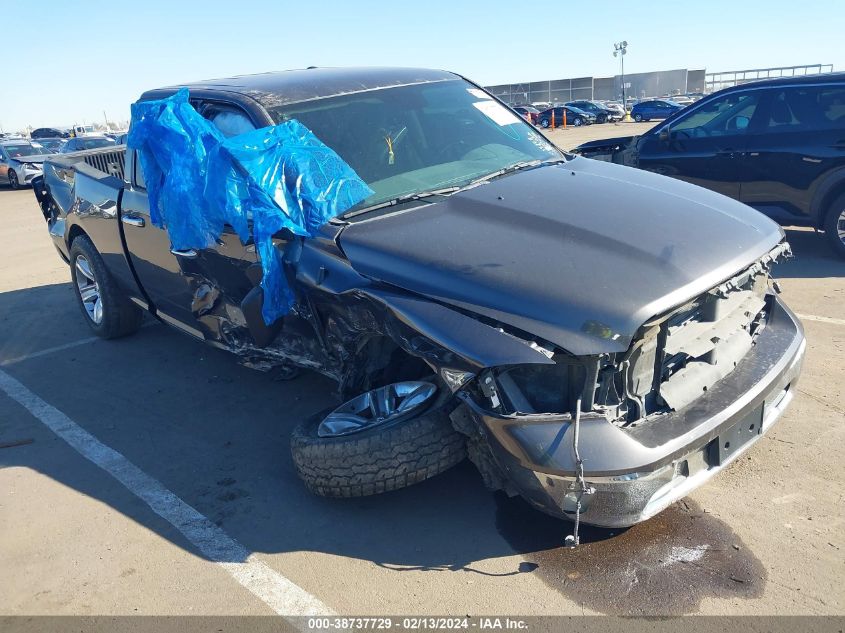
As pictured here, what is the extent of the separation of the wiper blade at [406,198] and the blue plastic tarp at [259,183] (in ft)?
0.18

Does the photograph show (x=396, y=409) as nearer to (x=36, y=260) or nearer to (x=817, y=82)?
(x=817, y=82)

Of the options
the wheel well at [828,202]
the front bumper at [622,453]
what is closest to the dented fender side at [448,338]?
the front bumper at [622,453]

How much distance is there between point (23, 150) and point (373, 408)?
23785 millimetres

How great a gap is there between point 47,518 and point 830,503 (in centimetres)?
375

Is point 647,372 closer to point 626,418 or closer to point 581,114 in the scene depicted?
point 626,418

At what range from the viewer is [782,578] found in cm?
265

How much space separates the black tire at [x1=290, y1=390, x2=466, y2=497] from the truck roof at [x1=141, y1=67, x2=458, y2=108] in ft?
6.28

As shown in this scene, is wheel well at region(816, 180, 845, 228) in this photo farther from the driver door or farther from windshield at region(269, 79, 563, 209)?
windshield at region(269, 79, 563, 209)

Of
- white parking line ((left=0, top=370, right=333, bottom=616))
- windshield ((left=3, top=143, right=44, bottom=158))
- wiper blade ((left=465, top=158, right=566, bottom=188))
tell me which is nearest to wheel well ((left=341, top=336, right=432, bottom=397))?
white parking line ((left=0, top=370, right=333, bottom=616))

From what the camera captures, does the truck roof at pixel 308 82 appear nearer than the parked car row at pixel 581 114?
Yes

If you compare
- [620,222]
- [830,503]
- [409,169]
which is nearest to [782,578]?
[830,503]

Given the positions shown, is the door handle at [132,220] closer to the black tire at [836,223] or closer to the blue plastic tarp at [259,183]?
the blue plastic tarp at [259,183]

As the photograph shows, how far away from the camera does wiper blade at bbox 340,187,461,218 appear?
3334 mm

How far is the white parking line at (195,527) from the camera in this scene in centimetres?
277
